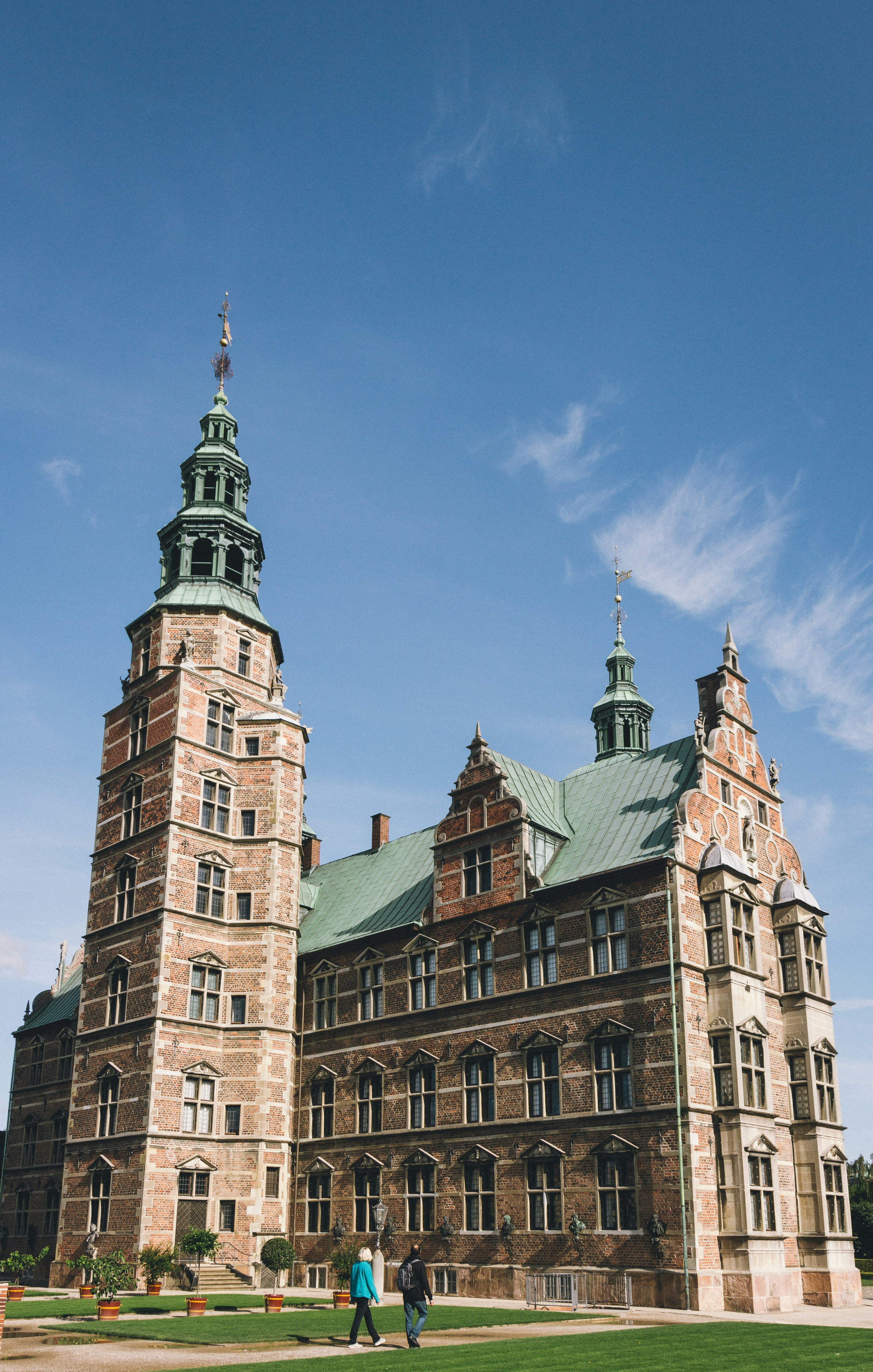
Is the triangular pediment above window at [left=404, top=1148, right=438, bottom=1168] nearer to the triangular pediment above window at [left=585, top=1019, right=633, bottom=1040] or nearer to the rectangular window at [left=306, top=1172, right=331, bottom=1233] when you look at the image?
the rectangular window at [left=306, top=1172, right=331, bottom=1233]

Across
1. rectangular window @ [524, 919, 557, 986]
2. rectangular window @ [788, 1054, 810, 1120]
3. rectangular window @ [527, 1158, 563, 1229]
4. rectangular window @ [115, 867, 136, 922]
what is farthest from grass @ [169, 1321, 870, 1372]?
rectangular window @ [115, 867, 136, 922]

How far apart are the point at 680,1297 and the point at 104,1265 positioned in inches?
583

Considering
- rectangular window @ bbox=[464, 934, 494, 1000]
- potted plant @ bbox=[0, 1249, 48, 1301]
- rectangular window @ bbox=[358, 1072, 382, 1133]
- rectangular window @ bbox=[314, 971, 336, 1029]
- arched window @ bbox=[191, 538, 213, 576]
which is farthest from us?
arched window @ bbox=[191, 538, 213, 576]

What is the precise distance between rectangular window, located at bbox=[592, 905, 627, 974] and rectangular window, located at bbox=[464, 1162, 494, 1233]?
24.7 feet

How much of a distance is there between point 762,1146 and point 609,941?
7.02 meters

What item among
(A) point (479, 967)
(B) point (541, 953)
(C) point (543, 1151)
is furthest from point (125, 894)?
(C) point (543, 1151)

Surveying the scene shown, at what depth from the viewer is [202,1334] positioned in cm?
2356

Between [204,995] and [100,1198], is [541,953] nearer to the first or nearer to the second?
[204,995]

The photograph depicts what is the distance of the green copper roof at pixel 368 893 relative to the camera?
45.8 meters

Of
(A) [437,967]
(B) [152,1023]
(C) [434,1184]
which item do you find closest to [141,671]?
(B) [152,1023]

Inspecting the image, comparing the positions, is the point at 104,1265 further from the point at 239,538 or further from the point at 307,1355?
the point at 239,538

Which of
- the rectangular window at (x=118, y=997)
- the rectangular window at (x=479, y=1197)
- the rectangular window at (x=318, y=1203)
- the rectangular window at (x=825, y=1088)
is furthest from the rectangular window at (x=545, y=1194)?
the rectangular window at (x=118, y=997)

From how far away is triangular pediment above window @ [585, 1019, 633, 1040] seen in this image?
34562mm

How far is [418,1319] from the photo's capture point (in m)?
21.4
